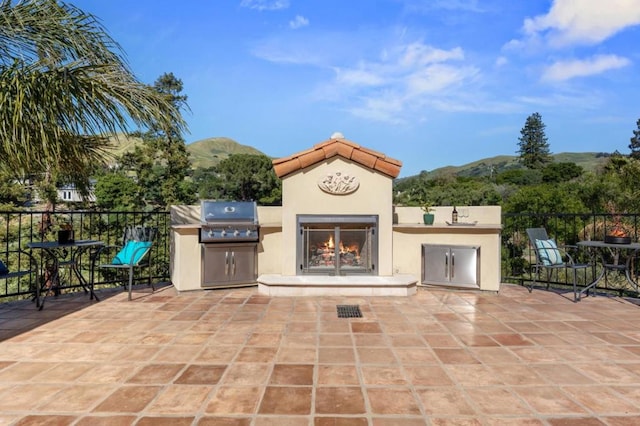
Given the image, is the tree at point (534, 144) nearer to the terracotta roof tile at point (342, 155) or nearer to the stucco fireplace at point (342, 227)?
the stucco fireplace at point (342, 227)

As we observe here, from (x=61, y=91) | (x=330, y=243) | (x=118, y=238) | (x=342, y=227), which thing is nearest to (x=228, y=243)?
(x=330, y=243)

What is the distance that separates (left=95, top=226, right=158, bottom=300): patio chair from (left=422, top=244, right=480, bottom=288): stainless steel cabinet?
3.73 metres

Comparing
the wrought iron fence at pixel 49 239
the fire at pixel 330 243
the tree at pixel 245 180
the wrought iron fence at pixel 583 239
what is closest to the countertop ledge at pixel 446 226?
the wrought iron fence at pixel 583 239

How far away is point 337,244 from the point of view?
4.90m

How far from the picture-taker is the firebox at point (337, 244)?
4.92 m

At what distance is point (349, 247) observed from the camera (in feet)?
16.5

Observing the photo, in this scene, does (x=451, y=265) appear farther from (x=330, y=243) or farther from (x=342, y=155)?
(x=342, y=155)

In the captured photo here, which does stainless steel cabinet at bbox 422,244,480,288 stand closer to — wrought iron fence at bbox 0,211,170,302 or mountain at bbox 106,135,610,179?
wrought iron fence at bbox 0,211,170,302

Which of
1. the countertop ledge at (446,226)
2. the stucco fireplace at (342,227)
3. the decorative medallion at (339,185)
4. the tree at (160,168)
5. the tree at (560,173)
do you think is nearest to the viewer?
the countertop ledge at (446,226)

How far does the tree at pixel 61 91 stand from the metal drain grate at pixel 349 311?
2.62m

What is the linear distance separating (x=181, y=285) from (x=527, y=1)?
7799 millimetres

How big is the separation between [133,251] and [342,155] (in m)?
3.02

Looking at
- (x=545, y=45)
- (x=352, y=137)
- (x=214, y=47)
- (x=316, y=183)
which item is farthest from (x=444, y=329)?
(x=545, y=45)

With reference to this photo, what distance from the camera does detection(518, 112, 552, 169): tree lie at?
4800cm
